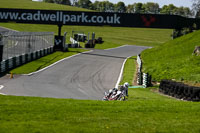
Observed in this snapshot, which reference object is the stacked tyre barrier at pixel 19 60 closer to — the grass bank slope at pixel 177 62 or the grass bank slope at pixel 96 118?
the grass bank slope at pixel 177 62

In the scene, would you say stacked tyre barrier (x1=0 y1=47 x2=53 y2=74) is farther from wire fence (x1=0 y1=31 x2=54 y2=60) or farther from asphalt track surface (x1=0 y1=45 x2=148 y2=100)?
asphalt track surface (x1=0 y1=45 x2=148 y2=100)

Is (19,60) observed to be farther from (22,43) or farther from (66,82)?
(66,82)

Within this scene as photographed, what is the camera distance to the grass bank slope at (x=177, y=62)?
1209 inches

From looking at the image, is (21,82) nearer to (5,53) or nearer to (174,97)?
(5,53)

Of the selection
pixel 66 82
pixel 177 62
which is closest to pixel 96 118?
pixel 66 82

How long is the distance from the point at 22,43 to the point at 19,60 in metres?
2.23

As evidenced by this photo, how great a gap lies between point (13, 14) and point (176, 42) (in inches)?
816

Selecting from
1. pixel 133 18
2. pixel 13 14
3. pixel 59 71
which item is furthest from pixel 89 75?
pixel 13 14

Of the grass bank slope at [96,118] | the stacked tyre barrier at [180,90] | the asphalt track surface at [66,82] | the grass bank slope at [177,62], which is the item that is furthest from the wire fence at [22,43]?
the grass bank slope at [96,118]

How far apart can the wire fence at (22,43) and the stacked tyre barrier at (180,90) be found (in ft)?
44.8

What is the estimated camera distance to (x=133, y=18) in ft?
152

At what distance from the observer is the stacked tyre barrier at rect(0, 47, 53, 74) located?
97.8 feet

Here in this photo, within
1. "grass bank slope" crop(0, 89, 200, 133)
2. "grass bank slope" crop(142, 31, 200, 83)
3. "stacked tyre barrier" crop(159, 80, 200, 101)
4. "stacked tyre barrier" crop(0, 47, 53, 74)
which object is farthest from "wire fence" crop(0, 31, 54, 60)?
"grass bank slope" crop(0, 89, 200, 133)

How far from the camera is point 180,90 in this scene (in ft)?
67.4
